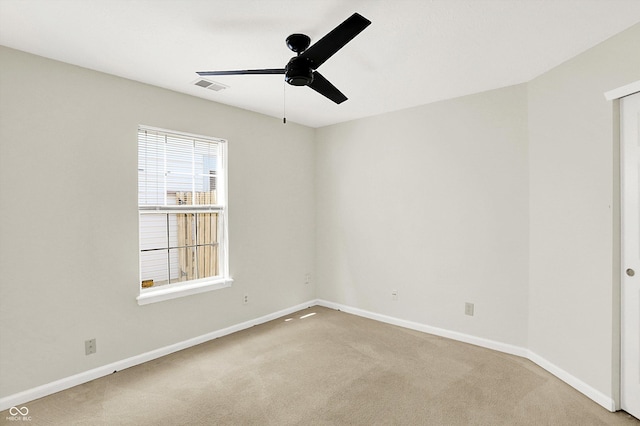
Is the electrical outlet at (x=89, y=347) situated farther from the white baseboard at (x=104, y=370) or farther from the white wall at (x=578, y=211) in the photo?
the white wall at (x=578, y=211)

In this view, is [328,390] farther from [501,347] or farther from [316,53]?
[316,53]

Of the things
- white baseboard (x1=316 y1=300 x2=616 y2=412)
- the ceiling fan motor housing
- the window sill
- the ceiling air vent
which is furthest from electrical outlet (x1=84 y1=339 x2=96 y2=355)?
white baseboard (x1=316 y1=300 x2=616 y2=412)

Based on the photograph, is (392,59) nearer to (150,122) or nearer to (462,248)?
(462,248)

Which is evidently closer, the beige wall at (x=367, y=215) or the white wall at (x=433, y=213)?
the beige wall at (x=367, y=215)

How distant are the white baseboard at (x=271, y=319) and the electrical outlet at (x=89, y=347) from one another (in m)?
0.15

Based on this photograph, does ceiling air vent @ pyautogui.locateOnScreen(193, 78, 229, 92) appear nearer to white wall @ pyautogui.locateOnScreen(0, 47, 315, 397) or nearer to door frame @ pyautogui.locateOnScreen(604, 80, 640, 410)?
white wall @ pyautogui.locateOnScreen(0, 47, 315, 397)

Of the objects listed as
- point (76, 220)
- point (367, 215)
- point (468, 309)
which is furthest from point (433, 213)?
point (76, 220)

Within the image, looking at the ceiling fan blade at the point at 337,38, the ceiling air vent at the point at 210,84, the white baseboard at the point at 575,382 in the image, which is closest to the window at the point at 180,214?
the ceiling air vent at the point at 210,84

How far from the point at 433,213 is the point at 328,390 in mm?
2175

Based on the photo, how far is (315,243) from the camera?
4840 millimetres

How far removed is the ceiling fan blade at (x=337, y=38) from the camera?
155 cm

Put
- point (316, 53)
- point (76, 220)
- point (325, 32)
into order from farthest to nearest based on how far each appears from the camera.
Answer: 1. point (76, 220)
2. point (325, 32)
3. point (316, 53)

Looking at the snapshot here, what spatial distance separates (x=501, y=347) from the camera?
317 centimetres

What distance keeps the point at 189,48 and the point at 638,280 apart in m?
3.55
